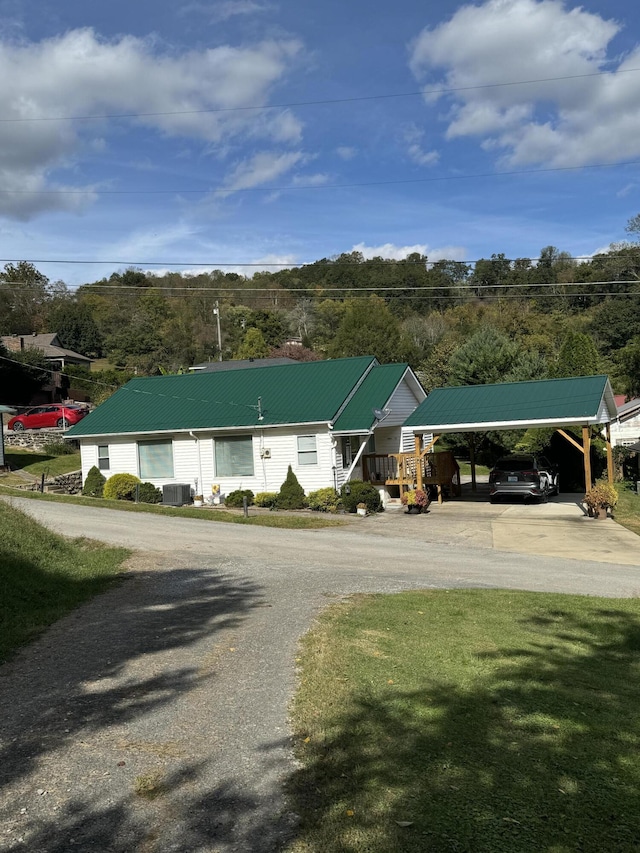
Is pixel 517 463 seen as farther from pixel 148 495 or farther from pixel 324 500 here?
pixel 148 495

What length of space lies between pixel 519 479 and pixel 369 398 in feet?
19.7

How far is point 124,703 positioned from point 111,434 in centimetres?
2364

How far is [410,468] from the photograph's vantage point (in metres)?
28.1

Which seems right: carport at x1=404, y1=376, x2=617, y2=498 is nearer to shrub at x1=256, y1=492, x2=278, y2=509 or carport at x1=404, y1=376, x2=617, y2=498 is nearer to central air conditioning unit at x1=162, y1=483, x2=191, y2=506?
→ shrub at x1=256, y1=492, x2=278, y2=509

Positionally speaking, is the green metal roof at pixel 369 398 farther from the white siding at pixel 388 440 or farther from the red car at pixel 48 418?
the red car at pixel 48 418

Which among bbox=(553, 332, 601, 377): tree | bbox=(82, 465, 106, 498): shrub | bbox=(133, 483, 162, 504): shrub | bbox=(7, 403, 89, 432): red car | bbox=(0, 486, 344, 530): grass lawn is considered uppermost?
bbox=(553, 332, 601, 377): tree

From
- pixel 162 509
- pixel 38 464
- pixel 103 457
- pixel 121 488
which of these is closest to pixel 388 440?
pixel 162 509

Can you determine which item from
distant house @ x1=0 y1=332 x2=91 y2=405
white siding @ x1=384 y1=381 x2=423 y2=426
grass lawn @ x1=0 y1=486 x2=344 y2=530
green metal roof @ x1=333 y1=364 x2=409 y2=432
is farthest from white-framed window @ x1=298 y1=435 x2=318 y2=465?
distant house @ x1=0 y1=332 x2=91 y2=405

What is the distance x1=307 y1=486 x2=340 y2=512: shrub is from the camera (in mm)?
24750

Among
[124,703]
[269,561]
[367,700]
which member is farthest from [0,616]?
[269,561]

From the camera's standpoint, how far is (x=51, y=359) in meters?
61.4

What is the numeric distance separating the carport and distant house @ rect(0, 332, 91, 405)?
3379cm

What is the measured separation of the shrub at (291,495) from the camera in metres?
25.2

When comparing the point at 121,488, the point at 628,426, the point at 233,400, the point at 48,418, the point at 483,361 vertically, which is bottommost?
the point at 121,488
